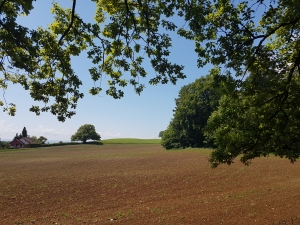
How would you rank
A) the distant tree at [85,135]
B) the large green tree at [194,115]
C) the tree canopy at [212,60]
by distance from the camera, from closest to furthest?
the tree canopy at [212,60] < the large green tree at [194,115] < the distant tree at [85,135]

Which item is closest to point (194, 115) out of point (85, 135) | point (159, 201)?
point (159, 201)

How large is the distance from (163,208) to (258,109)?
23.7 feet

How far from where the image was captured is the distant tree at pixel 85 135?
123 metres

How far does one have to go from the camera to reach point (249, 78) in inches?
312

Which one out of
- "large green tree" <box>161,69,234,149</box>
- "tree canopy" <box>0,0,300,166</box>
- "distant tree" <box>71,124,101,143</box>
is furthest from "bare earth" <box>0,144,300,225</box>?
"distant tree" <box>71,124,101,143</box>

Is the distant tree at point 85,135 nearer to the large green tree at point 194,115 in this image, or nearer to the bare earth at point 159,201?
the large green tree at point 194,115

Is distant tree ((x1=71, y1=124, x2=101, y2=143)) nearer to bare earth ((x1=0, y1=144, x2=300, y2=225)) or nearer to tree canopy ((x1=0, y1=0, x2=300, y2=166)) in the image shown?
bare earth ((x1=0, y1=144, x2=300, y2=225))

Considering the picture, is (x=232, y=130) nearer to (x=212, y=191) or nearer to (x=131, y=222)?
(x=131, y=222)

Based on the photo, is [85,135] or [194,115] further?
[85,135]

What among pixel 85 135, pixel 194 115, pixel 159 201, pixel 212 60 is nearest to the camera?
pixel 212 60

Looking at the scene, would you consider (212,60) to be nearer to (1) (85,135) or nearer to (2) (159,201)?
(2) (159,201)

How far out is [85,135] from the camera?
4838 inches

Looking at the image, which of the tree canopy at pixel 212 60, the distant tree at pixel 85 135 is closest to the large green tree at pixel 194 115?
the tree canopy at pixel 212 60

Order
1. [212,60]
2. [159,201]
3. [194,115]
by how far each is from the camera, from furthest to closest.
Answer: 1. [194,115]
2. [159,201]
3. [212,60]
